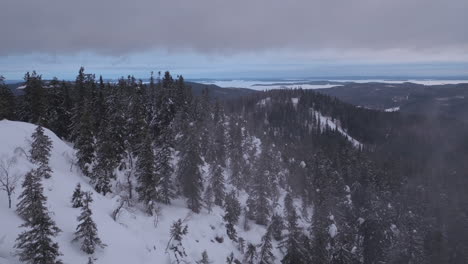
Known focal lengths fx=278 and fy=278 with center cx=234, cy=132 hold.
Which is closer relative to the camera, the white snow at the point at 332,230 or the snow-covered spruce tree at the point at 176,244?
the snow-covered spruce tree at the point at 176,244

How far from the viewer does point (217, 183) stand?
4547cm

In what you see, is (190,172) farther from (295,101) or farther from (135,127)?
(295,101)

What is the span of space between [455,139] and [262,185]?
15673 cm

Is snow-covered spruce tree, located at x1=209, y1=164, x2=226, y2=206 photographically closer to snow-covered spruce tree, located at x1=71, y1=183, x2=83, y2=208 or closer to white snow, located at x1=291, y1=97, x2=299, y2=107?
snow-covered spruce tree, located at x1=71, y1=183, x2=83, y2=208

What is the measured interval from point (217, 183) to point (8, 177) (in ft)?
94.4

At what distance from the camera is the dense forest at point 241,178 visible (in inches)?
1449

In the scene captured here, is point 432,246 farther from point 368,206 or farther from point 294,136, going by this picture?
point 294,136

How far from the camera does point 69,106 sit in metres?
49.7

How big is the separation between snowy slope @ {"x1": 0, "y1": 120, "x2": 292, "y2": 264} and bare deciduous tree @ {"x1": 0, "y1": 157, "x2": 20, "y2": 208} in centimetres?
58

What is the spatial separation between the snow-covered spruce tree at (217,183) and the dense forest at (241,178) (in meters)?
0.17

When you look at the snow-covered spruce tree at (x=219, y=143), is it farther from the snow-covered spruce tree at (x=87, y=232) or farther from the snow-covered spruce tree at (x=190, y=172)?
the snow-covered spruce tree at (x=87, y=232)

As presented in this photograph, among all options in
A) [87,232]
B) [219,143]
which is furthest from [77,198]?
[219,143]

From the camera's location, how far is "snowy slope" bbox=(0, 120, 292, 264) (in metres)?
18.7

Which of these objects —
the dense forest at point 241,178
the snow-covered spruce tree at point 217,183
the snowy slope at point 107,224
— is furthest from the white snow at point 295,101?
the snowy slope at point 107,224
